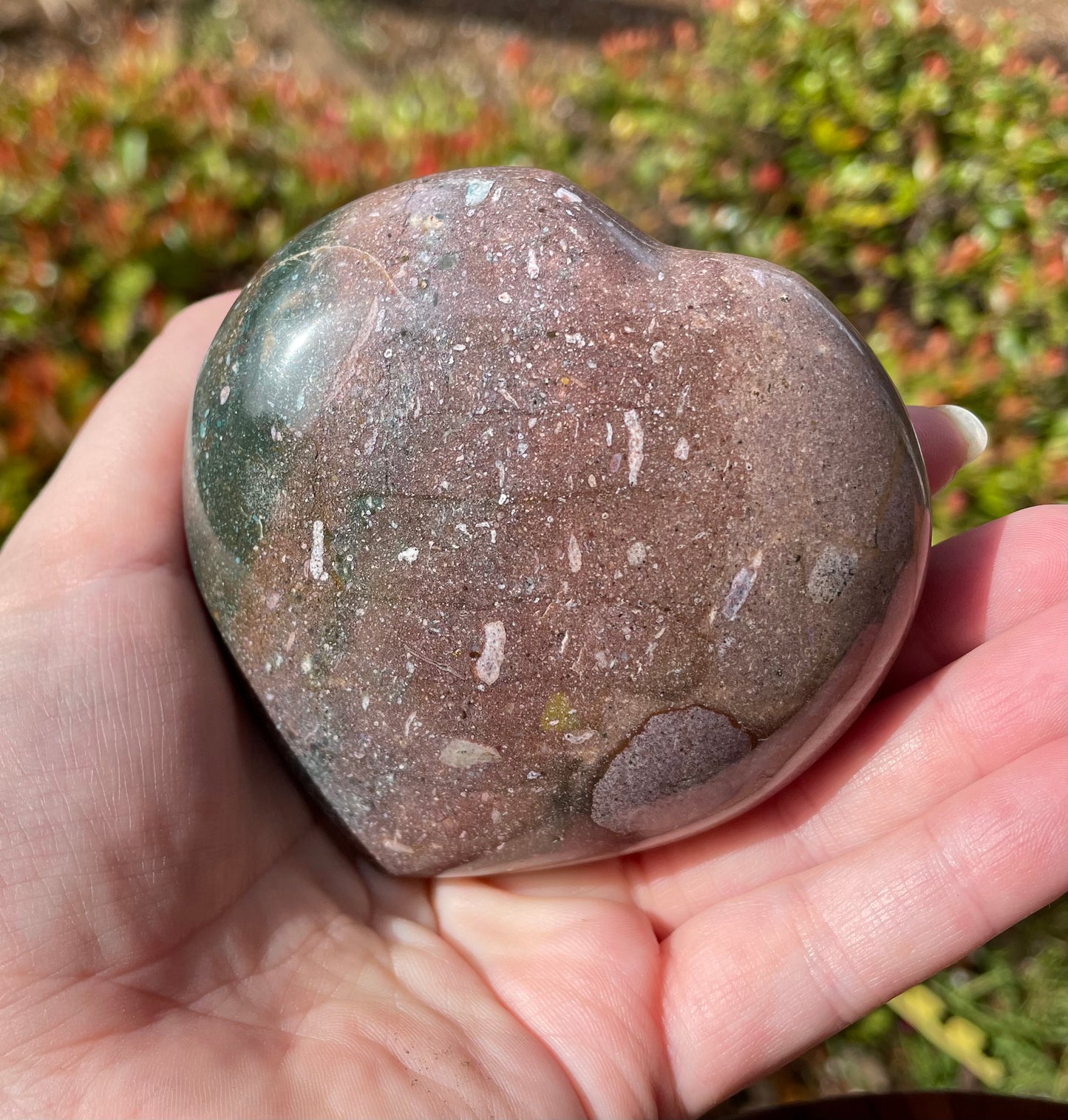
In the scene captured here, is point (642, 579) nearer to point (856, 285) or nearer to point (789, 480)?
point (789, 480)

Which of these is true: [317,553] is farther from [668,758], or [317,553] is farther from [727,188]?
[727,188]

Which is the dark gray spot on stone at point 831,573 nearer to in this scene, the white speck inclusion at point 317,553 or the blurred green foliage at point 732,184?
the white speck inclusion at point 317,553

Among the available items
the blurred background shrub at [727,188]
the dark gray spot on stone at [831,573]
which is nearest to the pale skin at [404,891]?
the dark gray spot on stone at [831,573]

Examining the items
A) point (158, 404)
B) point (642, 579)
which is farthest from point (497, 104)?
point (642, 579)

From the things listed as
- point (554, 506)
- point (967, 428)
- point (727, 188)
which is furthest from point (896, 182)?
point (554, 506)

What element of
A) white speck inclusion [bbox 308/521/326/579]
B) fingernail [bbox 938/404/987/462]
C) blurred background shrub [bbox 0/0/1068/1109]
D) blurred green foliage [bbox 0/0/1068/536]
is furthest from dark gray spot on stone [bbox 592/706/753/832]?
blurred green foliage [bbox 0/0/1068/536]

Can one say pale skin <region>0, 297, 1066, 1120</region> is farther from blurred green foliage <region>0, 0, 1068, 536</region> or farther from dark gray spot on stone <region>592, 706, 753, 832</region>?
blurred green foliage <region>0, 0, 1068, 536</region>

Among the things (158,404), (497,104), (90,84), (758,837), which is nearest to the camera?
(758,837)
